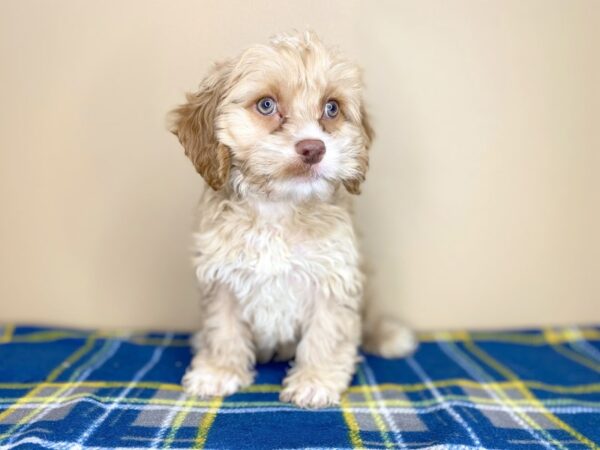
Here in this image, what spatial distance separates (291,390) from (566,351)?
1316mm

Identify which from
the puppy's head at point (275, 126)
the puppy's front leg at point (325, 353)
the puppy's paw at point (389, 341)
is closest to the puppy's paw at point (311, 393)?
the puppy's front leg at point (325, 353)

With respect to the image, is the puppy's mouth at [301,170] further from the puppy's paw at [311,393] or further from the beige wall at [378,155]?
the beige wall at [378,155]

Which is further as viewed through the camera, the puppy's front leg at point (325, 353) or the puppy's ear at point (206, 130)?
the puppy's front leg at point (325, 353)

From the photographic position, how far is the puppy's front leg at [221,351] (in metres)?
1.92

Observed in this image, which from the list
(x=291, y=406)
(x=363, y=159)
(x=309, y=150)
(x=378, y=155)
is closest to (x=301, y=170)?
(x=309, y=150)

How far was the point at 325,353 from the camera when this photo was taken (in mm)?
1917

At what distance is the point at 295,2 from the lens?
2.30 m

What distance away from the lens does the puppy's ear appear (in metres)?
1.70

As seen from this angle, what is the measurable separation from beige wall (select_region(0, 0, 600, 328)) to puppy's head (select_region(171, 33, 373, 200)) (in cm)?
66

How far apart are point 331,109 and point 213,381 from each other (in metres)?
1.01

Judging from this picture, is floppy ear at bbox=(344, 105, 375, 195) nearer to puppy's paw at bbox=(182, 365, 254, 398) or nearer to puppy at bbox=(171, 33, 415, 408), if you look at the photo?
puppy at bbox=(171, 33, 415, 408)

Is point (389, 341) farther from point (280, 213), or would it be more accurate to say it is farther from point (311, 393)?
point (280, 213)

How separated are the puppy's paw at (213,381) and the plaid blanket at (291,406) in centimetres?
4

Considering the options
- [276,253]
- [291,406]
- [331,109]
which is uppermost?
[331,109]
